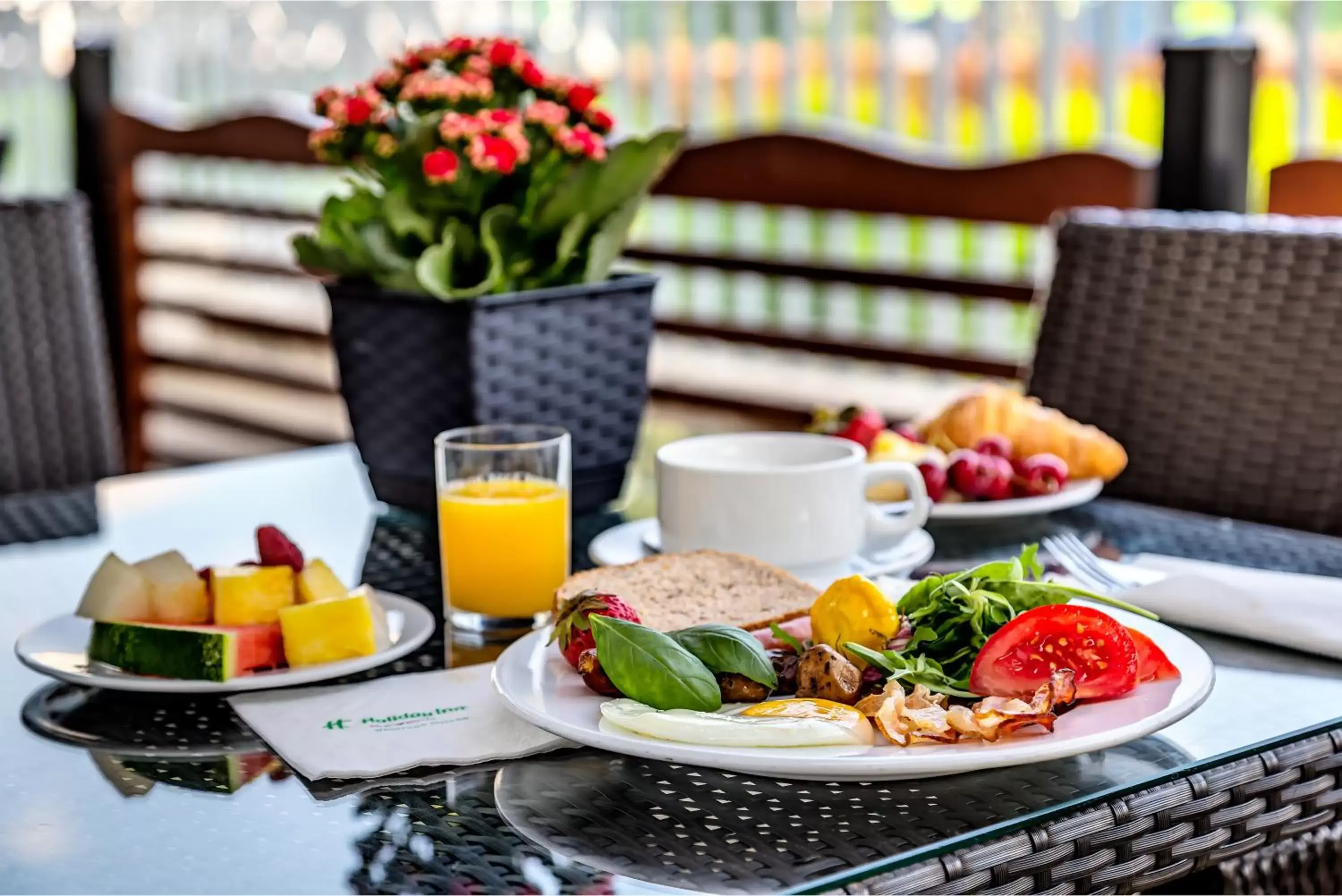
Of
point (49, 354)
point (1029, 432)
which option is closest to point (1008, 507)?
point (1029, 432)

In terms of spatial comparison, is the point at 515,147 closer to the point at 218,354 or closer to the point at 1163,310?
the point at 1163,310

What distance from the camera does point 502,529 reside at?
3.62 ft

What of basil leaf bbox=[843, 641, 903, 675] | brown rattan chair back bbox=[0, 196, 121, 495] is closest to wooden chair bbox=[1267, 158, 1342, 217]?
basil leaf bbox=[843, 641, 903, 675]

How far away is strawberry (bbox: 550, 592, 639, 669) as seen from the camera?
86 centimetres

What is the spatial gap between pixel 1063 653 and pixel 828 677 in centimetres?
12

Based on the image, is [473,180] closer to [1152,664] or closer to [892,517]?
[892,517]

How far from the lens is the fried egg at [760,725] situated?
777mm

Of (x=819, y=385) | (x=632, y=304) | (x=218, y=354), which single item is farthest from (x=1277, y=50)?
(x=218, y=354)

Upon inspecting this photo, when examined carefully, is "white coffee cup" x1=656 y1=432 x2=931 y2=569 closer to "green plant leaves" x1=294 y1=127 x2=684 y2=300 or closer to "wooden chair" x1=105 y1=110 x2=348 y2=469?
"green plant leaves" x1=294 y1=127 x2=684 y2=300

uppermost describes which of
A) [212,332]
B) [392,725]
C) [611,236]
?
[611,236]

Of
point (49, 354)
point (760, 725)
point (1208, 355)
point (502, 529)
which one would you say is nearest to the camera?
point (760, 725)

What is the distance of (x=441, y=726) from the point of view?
0.88 m

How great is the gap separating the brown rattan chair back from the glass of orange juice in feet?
3.64

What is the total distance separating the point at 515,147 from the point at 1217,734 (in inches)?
28.6
